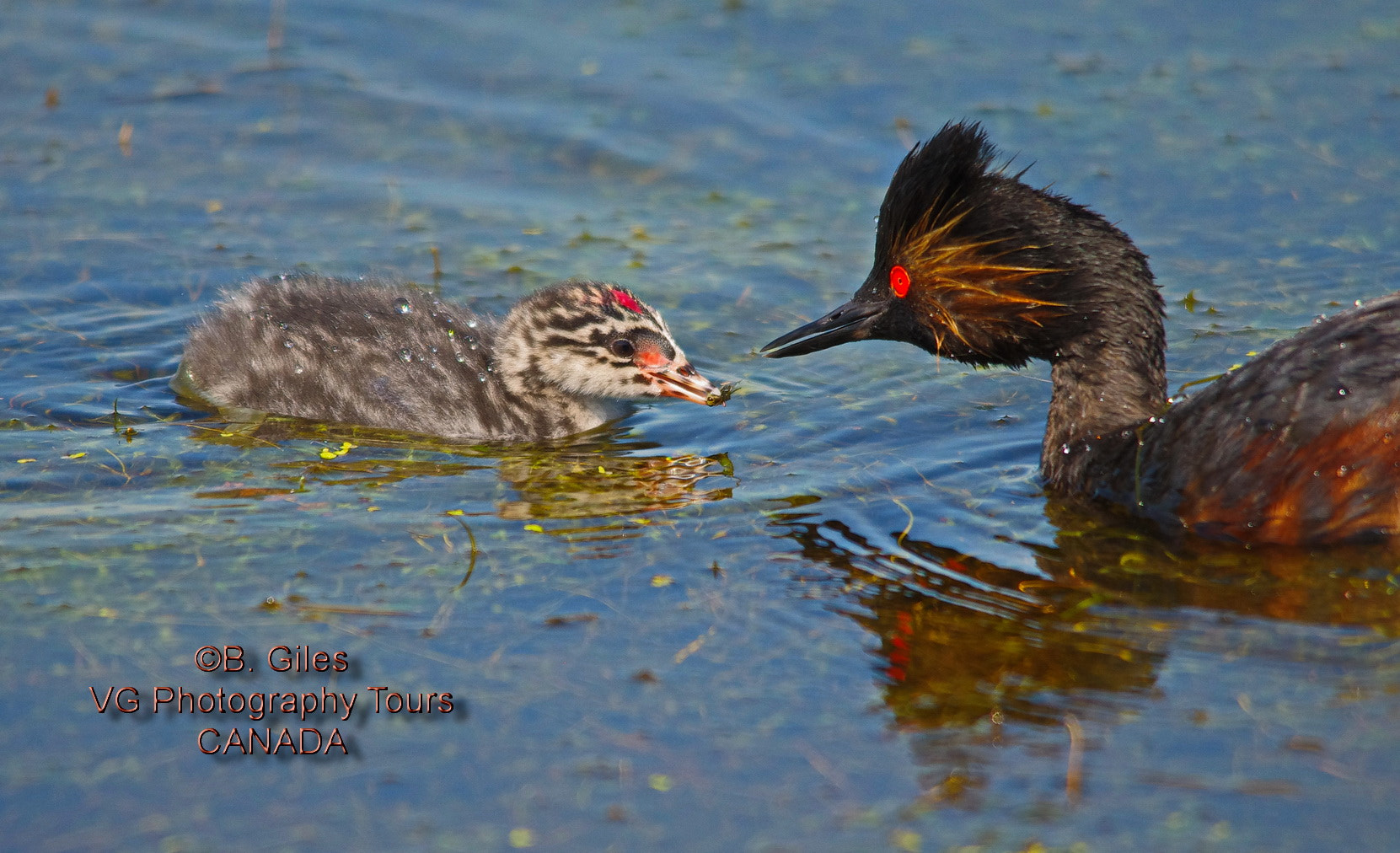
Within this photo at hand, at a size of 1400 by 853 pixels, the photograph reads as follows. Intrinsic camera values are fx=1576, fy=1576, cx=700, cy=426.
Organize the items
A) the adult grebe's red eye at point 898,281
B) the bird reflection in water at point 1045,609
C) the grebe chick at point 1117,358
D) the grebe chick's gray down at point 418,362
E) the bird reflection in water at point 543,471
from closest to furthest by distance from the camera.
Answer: the bird reflection in water at point 1045,609, the grebe chick at point 1117,358, the bird reflection in water at point 543,471, the adult grebe's red eye at point 898,281, the grebe chick's gray down at point 418,362

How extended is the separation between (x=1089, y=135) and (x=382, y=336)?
499 cm

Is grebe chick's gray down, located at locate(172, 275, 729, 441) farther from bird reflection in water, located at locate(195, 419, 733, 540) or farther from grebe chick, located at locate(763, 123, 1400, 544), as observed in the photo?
grebe chick, located at locate(763, 123, 1400, 544)

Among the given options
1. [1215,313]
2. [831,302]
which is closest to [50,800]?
[831,302]

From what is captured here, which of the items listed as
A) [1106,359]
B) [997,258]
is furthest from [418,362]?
[1106,359]

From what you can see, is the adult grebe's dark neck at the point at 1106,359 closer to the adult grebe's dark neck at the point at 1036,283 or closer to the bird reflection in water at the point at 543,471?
the adult grebe's dark neck at the point at 1036,283

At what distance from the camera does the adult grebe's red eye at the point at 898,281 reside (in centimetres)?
673

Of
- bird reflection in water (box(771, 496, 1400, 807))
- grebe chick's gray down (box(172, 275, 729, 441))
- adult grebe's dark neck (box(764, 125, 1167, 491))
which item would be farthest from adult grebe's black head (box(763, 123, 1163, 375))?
grebe chick's gray down (box(172, 275, 729, 441))

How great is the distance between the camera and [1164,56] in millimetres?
10820

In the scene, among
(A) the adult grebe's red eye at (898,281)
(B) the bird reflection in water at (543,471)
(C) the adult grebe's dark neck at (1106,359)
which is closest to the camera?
(B) the bird reflection in water at (543,471)

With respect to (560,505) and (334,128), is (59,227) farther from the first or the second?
(560,505)

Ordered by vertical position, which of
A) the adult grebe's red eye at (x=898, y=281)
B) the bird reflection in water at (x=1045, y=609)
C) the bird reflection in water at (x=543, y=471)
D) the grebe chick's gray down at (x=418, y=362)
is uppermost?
the adult grebe's red eye at (x=898, y=281)

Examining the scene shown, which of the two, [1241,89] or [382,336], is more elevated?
[1241,89]

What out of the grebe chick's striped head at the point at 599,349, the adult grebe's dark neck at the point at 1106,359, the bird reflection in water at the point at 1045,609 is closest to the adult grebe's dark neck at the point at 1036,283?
the adult grebe's dark neck at the point at 1106,359

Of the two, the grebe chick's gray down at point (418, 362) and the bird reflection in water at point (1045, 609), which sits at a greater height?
the grebe chick's gray down at point (418, 362)
